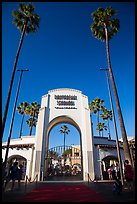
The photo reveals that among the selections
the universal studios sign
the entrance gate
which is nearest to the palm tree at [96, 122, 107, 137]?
the entrance gate

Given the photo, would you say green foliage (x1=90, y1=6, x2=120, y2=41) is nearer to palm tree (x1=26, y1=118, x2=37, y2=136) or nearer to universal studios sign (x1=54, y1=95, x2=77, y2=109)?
universal studios sign (x1=54, y1=95, x2=77, y2=109)

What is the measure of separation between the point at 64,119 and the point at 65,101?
8.84 feet

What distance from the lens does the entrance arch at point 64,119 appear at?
652 inches

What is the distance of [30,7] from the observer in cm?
1627

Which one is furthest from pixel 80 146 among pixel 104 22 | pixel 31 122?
pixel 31 122

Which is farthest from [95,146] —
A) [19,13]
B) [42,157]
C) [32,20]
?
[19,13]

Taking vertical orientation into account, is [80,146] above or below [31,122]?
below

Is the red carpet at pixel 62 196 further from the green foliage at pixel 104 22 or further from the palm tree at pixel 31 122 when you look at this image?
the palm tree at pixel 31 122

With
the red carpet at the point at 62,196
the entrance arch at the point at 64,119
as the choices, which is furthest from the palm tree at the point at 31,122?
the red carpet at the point at 62,196

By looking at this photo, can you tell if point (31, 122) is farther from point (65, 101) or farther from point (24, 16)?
point (24, 16)

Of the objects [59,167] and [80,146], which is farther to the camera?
[59,167]

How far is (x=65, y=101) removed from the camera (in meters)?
20.2

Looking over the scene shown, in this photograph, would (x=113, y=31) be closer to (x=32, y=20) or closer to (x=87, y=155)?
(x=32, y=20)

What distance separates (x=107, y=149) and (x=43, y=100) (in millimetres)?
11331
